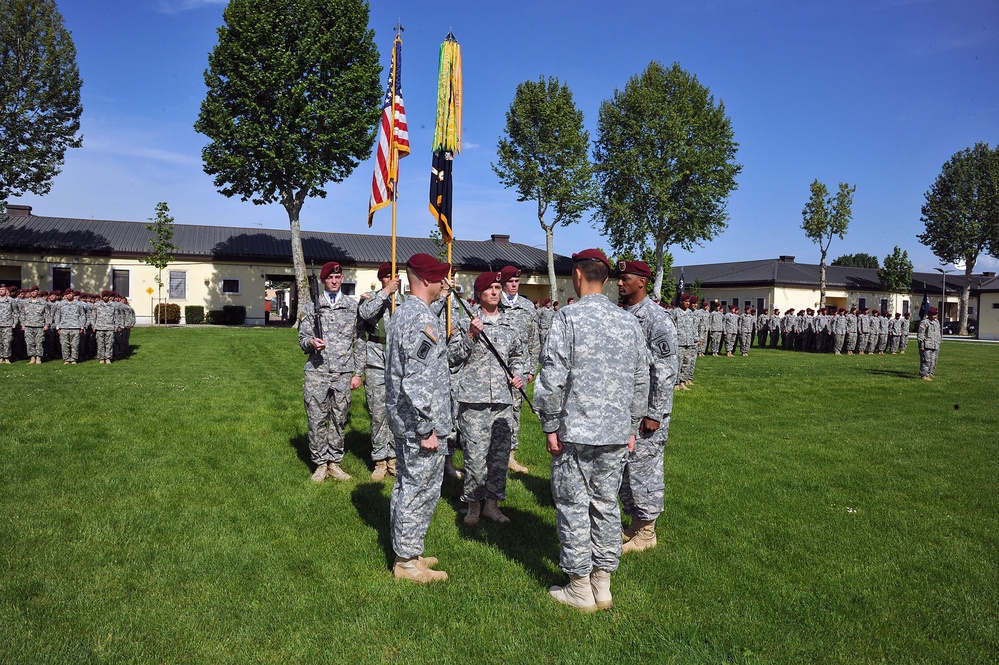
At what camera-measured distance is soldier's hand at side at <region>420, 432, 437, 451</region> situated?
472cm

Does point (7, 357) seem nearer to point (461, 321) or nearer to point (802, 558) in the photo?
point (461, 321)

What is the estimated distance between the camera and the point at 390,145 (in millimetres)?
8352

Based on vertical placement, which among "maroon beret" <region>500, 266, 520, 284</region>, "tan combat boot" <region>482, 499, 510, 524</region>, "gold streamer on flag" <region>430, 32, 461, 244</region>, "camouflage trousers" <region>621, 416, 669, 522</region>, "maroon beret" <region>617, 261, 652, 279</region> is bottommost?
"tan combat boot" <region>482, 499, 510, 524</region>

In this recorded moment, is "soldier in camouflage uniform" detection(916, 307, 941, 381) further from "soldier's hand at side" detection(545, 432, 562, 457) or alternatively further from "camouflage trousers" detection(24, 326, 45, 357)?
"camouflage trousers" detection(24, 326, 45, 357)

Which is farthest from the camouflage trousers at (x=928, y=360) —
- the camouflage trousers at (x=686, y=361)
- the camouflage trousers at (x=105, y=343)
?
the camouflage trousers at (x=105, y=343)

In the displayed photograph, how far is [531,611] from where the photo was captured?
14.4 feet

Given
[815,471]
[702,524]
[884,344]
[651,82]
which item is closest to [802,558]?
[702,524]

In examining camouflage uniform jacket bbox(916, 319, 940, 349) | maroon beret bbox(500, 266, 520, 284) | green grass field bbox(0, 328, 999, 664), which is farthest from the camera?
camouflage uniform jacket bbox(916, 319, 940, 349)

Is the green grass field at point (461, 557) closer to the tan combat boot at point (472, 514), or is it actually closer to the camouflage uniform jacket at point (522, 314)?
the tan combat boot at point (472, 514)

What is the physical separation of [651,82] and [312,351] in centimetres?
4375

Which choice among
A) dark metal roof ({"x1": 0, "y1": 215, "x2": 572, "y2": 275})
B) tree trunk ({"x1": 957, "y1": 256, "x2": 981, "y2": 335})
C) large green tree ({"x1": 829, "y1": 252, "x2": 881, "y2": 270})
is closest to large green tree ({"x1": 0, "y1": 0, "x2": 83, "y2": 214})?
dark metal roof ({"x1": 0, "y1": 215, "x2": 572, "y2": 275})

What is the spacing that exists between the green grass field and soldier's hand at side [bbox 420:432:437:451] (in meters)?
→ 1.03

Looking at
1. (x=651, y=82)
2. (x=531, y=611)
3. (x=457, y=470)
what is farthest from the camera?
(x=651, y=82)

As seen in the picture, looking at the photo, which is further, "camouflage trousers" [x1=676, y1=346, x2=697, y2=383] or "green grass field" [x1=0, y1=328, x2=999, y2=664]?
"camouflage trousers" [x1=676, y1=346, x2=697, y2=383]
